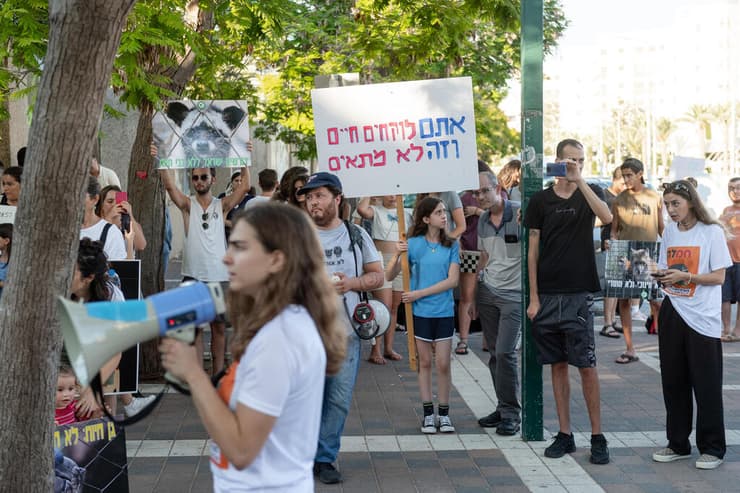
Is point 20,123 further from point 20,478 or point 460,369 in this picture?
point 20,478

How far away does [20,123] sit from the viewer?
13297 millimetres

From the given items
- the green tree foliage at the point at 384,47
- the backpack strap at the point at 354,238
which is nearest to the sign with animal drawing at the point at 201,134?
the green tree foliage at the point at 384,47

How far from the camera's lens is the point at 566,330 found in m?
6.62

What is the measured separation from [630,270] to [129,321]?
783cm

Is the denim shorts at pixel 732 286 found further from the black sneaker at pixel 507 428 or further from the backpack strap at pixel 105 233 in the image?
the backpack strap at pixel 105 233

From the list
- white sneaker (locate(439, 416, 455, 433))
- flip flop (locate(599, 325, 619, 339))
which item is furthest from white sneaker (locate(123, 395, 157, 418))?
flip flop (locate(599, 325, 619, 339))

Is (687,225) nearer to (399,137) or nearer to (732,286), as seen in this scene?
(399,137)

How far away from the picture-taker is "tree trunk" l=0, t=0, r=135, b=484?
3926 mm

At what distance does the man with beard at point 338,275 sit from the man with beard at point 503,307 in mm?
1583

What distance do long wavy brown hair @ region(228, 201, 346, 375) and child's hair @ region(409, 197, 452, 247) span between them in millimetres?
4501

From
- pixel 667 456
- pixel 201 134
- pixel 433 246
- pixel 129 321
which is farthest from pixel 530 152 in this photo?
pixel 129 321

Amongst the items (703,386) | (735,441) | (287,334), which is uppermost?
(287,334)

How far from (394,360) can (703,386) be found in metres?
4.50

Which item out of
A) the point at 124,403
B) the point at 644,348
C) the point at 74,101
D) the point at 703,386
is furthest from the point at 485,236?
the point at 74,101
